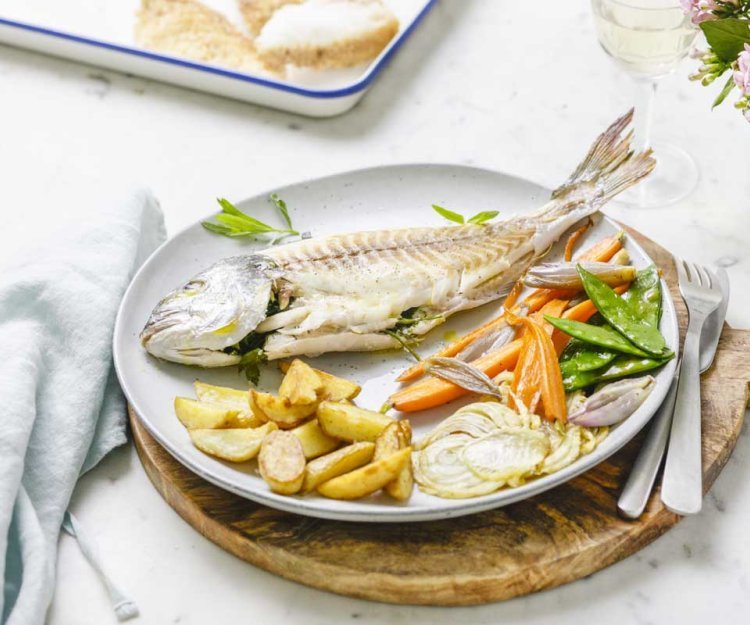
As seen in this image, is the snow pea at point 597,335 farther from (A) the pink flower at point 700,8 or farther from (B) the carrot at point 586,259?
(A) the pink flower at point 700,8

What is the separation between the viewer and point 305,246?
2.47 meters

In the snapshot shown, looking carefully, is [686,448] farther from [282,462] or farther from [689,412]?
[282,462]

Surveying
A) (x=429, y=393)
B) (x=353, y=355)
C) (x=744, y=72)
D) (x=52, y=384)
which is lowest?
(x=52, y=384)

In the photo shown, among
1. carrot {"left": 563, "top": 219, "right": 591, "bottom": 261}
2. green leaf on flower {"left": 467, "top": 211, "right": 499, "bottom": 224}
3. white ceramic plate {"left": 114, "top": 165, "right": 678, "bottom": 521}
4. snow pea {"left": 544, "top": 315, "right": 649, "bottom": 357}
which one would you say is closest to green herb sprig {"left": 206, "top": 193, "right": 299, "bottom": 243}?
white ceramic plate {"left": 114, "top": 165, "right": 678, "bottom": 521}

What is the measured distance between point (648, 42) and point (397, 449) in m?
1.42

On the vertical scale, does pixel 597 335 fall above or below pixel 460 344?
above

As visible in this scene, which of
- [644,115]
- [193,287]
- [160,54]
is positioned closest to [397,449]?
[193,287]

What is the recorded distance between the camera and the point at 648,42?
2699 millimetres

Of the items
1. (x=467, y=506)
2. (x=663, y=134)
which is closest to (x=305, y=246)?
(x=467, y=506)

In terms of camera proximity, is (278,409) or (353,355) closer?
(278,409)

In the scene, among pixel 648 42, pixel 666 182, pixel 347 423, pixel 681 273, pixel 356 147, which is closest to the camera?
pixel 347 423

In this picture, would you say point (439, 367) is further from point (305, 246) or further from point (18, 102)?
point (18, 102)

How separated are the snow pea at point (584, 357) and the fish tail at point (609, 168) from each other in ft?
1.77

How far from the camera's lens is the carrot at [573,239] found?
8.37 feet
